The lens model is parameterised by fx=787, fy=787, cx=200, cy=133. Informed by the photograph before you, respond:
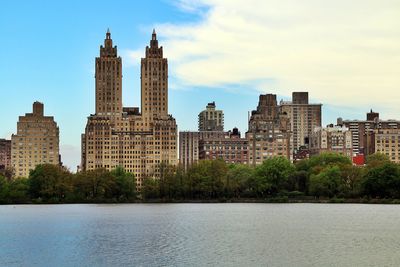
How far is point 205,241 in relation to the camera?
78.6 meters

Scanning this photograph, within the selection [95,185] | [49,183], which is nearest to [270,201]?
[95,185]

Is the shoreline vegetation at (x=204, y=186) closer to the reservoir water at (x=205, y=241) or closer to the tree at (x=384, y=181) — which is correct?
the tree at (x=384, y=181)

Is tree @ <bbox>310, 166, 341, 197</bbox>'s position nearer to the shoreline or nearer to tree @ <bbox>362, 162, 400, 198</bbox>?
the shoreline

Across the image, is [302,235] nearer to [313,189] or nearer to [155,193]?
[313,189]

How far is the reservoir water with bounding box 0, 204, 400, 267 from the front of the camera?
2499 inches

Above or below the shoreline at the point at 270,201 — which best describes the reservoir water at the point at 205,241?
below

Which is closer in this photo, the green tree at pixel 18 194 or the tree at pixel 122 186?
the green tree at pixel 18 194

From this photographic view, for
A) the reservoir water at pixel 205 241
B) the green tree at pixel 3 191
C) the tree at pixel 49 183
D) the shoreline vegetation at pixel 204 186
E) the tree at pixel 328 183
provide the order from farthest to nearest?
the green tree at pixel 3 191 < the tree at pixel 49 183 < the shoreline vegetation at pixel 204 186 < the tree at pixel 328 183 < the reservoir water at pixel 205 241

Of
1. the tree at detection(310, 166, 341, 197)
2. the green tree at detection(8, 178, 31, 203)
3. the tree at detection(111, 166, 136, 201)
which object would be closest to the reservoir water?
the tree at detection(310, 166, 341, 197)

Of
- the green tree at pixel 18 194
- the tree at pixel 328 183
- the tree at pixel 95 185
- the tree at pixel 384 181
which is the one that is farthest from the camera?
the tree at pixel 95 185

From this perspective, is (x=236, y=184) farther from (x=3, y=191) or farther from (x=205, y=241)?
(x=205, y=241)

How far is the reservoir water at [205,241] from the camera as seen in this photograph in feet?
208

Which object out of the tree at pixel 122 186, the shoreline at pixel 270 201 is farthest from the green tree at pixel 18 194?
the tree at pixel 122 186

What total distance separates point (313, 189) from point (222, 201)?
23.8 meters
